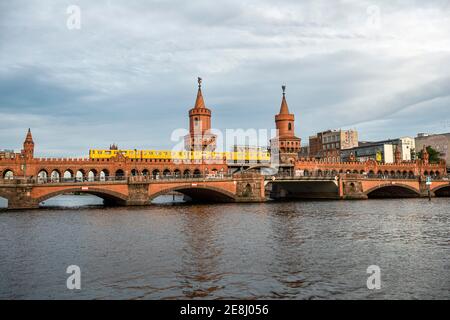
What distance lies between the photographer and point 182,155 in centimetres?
9525

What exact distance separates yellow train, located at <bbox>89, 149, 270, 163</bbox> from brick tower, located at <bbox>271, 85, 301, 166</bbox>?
210 inches

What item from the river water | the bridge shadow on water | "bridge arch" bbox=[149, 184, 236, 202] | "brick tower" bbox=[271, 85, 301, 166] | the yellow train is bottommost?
the river water

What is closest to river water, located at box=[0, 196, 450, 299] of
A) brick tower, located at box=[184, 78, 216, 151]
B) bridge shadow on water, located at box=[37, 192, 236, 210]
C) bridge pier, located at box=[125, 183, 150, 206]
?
bridge pier, located at box=[125, 183, 150, 206]

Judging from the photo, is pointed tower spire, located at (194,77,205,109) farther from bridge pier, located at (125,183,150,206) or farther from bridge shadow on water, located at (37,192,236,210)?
bridge pier, located at (125,183,150,206)

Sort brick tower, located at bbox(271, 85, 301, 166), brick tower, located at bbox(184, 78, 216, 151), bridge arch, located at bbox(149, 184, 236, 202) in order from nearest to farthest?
bridge arch, located at bbox(149, 184, 236, 202) → brick tower, located at bbox(184, 78, 216, 151) → brick tower, located at bbox(271, 85, 301, 166)

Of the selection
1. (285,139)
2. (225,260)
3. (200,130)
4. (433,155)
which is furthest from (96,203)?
(433,155)

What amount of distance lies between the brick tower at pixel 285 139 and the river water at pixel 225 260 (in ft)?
245

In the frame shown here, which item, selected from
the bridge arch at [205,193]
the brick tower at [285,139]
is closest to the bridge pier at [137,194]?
the bridge arch at [205,193]

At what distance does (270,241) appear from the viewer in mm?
30219

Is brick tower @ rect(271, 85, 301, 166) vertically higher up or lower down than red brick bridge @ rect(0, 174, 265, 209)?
higher up

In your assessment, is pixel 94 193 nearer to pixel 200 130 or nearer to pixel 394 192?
pixel 200 130

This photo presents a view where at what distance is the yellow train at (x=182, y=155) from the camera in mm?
87688

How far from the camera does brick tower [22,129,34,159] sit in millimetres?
78750
